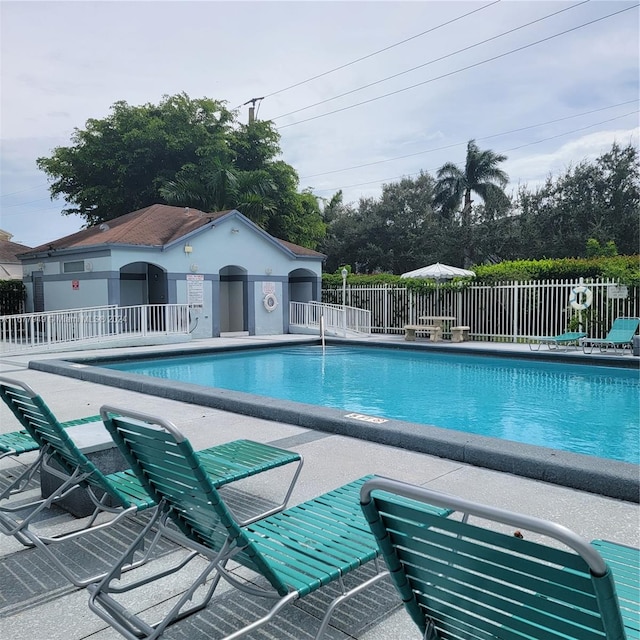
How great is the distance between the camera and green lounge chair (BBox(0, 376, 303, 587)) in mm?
3199

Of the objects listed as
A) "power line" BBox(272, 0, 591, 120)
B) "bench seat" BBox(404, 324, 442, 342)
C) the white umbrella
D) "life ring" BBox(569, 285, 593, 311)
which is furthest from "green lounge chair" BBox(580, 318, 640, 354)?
"power line" BBox(272, 0, 591, 120)

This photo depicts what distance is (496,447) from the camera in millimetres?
5086

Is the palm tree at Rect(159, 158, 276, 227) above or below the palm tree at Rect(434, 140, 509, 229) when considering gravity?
below

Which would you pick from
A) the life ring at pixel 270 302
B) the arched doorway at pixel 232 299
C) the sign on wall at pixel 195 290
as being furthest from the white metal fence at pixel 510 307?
the sign on wall at pixel 195 290

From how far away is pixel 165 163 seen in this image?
3241 cm

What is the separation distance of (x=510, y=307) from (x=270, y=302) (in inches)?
336

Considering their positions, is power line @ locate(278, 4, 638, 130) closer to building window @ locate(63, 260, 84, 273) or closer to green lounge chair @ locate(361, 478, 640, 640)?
building window @ locate(63, 260, 84, 273)

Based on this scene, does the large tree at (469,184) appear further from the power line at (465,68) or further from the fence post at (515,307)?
the fence post at (515,307)

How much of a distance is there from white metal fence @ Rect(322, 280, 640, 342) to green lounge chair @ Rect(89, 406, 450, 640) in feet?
46.0

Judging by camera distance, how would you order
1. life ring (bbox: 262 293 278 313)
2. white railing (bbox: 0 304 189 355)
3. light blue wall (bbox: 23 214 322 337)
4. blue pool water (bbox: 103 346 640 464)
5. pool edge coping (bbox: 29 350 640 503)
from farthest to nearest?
life ring (bbox: 262 293 278 313) < light blue wall (bbox: 23 214 322 337) < white railing (bbox: 0 304 189 355) < blue pool water (bbox: 103 346 640 464) < pool edge coping (bbox: 29 350 640 503)

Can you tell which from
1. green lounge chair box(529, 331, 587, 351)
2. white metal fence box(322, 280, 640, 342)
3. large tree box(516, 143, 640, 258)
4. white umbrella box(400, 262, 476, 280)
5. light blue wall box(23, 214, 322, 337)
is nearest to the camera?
green lounge chair box(529, 331, 587, 351)

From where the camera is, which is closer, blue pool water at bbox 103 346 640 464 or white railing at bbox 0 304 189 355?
blue pool water at bbox 103 346 640 464

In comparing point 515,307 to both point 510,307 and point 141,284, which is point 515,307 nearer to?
point 510,307

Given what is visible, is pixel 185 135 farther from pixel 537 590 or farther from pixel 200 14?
pixel 537 590
